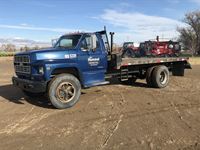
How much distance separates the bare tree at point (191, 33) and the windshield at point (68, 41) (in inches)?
1909

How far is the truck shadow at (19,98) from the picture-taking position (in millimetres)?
9395

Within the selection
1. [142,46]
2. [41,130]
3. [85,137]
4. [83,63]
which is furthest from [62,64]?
[142,46]

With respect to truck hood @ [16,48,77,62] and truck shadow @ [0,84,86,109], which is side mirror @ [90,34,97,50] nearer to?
truck hood @ [16,48,77,62]

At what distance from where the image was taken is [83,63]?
9.39 m

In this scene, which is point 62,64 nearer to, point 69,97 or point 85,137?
point 69,97

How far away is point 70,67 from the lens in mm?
9102

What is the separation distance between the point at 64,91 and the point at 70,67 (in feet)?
2.61

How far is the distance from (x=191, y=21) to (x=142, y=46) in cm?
3466

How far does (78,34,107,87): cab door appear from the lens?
9445 mm

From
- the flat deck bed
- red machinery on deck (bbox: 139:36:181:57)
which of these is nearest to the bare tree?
red machinery on deck (bbox: 139:36:181:57)

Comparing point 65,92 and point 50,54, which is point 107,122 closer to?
point 65,92

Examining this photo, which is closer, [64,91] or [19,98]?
[64,91]

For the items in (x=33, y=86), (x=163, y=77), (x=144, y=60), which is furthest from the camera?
(x=163, y=77)

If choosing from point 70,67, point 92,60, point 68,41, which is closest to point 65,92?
point 70,67
